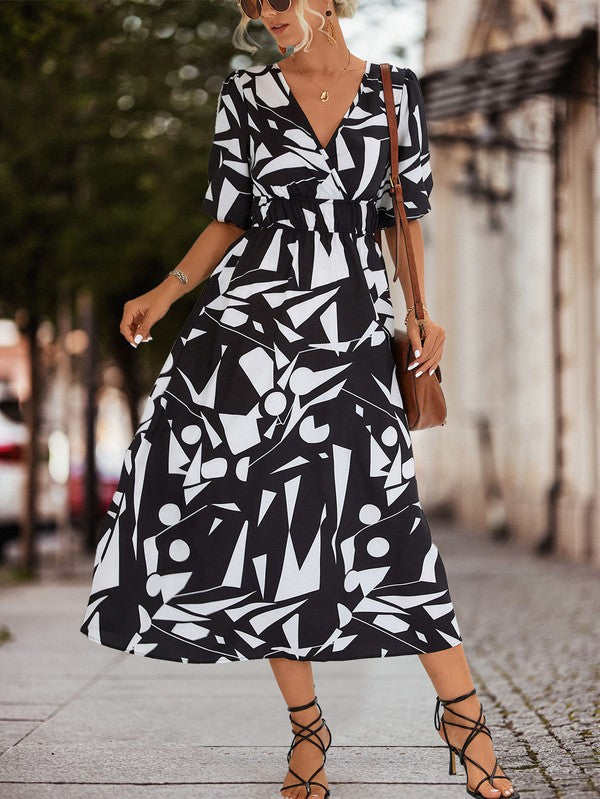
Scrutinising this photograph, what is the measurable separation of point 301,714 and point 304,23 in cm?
164

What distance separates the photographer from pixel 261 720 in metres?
4.27

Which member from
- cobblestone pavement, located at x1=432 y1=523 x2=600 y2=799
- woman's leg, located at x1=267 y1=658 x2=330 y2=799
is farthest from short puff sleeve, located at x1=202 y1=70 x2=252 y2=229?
cobblestone pavement, located at x1=432 y1=523 x2=600 y2=799

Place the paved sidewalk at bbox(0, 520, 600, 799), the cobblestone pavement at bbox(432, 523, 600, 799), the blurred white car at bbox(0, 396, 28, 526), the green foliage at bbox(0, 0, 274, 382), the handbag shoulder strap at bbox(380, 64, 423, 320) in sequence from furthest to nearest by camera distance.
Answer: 1. the blurred white car at bbox(0, 396, 28, 526)
2. the green foliage at bbox(0, 0, 274, 382)
3. the cobblestone pavement at bbox(432, 523, 600, 799)
4. the paved sidewalk at bbox(0, 520, 600, 799)
5. the handbag shoulder strap at bbox(380, 64, 423, 320)

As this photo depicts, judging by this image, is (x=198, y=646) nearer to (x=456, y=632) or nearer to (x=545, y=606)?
(x=456, y=632)

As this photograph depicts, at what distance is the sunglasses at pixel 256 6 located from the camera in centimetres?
311

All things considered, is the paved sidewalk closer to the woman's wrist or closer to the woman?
the woman

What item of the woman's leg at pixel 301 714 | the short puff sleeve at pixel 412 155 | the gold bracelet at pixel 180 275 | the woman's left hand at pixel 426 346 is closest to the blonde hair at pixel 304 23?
the short puff sleeve at pixel 412 155

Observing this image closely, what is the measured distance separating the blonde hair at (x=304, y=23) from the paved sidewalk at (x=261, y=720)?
1.81 metres

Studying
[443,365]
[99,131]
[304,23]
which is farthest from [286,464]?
[443,365]

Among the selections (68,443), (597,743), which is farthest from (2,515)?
(597,743)

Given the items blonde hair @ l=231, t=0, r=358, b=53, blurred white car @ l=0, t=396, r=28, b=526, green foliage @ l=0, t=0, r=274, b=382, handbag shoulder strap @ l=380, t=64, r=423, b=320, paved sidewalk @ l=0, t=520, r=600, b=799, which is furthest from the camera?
blurred white car @ l=0, t=396, r=28, b=526

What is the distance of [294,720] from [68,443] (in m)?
10.4

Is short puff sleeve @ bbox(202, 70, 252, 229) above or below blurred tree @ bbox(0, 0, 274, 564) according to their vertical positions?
below

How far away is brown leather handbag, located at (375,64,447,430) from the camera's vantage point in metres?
3.13
